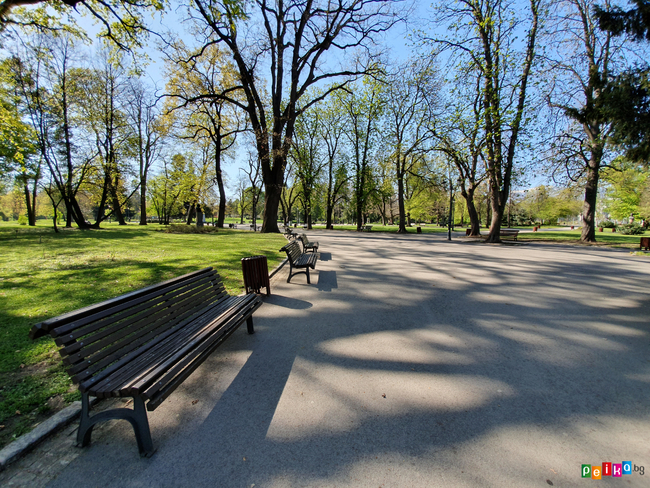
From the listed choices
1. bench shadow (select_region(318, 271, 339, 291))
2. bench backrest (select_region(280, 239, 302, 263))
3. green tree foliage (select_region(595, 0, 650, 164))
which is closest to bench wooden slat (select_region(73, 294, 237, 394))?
bench backrest (select_region(280, 239, 302, 263))

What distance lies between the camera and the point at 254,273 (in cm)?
548

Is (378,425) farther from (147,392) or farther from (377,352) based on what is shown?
(147,392)

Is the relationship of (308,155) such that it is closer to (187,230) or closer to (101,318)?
(187,230)

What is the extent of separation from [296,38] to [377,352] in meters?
20.5

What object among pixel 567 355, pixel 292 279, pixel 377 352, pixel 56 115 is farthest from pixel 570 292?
pixel 56 115

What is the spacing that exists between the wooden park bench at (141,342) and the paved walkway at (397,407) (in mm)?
324

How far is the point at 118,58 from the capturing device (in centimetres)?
1050

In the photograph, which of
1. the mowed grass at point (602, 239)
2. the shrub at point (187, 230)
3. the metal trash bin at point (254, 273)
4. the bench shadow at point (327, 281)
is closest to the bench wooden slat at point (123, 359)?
the metal trash bin at point (254, 273)

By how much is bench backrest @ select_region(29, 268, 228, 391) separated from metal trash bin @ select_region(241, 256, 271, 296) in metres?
1.19

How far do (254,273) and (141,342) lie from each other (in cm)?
286

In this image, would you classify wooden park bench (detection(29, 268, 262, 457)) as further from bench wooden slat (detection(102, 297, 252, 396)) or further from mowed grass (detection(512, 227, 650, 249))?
mowed grass (detection(512, 227, 650, 249))

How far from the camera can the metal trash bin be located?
5.39 m

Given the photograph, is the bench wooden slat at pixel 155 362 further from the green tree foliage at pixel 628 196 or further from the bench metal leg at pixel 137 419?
the green tree foliage at pixel 628 196

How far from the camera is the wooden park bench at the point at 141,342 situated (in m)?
1.93
